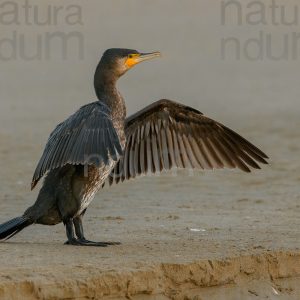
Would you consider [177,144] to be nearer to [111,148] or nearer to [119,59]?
[119,59]

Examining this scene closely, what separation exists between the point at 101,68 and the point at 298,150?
710 cm

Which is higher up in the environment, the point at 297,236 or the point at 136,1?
the point at 136,1

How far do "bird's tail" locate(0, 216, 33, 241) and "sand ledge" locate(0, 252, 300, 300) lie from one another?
121 cm

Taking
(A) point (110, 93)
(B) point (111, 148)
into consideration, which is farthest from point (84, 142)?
(A) point (110, 93)

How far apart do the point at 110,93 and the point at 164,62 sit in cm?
1351

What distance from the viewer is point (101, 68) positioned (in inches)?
404

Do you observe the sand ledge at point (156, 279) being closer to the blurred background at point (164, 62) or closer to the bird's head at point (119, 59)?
the bird's head at point (119, 59)

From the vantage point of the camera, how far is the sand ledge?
27.6ft

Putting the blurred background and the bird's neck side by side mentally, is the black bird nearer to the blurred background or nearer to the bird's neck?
the bird's neck

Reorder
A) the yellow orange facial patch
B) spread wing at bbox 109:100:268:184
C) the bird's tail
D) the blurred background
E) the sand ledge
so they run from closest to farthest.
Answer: the sand ledge < the bird's tail < the yellow orange facial patch < spread wing at bbox 109:100:268:184 < the blurred background

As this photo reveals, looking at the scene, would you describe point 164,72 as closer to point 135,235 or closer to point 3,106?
point 3,106

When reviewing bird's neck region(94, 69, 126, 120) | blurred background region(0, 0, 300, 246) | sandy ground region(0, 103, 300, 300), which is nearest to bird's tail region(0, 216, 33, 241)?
sandy ground region(0, 103, 300, 300)

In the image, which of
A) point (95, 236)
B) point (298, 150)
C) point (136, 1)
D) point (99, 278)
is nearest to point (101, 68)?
point (95, 236)

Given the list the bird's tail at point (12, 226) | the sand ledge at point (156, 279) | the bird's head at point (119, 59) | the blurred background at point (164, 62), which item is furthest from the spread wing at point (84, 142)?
the blurred background at point (164, 62)
